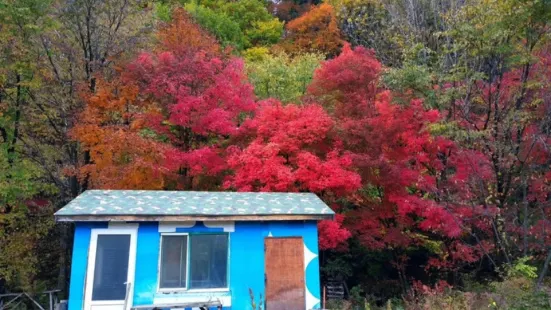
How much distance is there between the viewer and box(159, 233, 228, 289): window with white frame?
9.42 meters

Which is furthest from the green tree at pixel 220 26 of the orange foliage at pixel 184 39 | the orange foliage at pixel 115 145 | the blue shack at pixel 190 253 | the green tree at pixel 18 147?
the blue shack at pixel 190 253

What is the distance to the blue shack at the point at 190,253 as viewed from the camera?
356 inches

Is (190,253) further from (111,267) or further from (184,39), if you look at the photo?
(184,39)

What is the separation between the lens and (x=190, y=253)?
9.55m

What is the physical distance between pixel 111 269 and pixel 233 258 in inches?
101

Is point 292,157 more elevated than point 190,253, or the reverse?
point 292,157

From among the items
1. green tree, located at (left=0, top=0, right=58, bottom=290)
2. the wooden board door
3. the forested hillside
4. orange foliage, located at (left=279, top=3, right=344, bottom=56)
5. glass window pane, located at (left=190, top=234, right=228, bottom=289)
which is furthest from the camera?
orange foliage, located at (left=279, top=3, right=344, bottom=56)

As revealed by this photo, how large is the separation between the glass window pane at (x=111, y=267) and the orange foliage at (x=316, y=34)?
78.5ft

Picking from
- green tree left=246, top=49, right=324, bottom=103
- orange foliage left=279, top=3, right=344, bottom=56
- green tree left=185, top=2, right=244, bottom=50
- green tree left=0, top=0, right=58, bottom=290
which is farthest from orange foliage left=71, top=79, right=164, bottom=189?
orange foliage left=279, top=3, right=344, bottom=56

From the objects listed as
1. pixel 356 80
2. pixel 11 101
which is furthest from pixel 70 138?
pixel 356 80

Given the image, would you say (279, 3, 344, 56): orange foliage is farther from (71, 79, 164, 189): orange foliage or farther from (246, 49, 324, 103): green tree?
(71, 79, 164, 189): orange foliage

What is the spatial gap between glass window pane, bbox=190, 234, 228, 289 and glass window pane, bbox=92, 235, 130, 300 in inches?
55.0

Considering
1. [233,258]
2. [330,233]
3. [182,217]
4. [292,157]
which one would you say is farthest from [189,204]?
[292,157]

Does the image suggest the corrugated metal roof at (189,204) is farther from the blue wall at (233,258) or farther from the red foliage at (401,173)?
the red foliage at (401,173)
